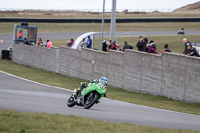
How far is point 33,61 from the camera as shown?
113 feet

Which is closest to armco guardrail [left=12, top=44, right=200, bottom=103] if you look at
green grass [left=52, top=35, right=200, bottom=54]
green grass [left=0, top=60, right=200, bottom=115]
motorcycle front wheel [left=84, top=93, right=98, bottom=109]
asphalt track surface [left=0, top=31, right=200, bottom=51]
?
green grass [left=0, top=60, right=200, bottom=115]

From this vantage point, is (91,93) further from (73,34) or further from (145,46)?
(73,34)

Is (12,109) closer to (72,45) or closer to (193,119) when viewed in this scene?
(193,119)

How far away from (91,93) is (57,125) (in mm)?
3812

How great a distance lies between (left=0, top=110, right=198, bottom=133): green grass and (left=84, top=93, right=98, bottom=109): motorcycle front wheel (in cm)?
238

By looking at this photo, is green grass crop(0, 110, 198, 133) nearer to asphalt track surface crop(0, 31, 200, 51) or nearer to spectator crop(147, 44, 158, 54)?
spectator crop(147, 44, 158, 54)

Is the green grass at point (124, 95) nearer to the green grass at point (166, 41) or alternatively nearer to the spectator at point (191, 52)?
the spectator at point (191, 52)

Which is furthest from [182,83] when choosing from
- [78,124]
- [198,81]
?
[78,124]

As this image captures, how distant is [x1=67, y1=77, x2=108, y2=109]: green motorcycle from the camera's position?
44.2 feet

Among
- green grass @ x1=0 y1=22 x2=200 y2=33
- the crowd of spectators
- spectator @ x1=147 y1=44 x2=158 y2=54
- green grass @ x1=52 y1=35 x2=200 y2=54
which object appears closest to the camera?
the crowd of spectators

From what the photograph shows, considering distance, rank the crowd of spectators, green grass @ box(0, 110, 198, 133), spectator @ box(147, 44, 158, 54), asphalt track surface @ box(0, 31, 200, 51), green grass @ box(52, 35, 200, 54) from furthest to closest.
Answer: asphalt track surface @ box(0, 31, 200, 51), green grass @ box(52, 35, 200, 54), spectator @ box(147, 44, 158, 54), the crowd of spectators, green grass @ box(0, 110, 198, 133)

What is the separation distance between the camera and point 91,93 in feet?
44.6

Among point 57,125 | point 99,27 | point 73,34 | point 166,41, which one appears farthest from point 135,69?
point 99,27

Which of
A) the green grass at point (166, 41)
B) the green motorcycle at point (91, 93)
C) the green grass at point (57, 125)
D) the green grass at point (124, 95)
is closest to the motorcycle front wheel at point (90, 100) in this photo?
the green motorcycle at point (91, 93)
